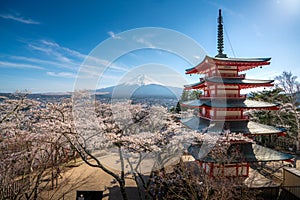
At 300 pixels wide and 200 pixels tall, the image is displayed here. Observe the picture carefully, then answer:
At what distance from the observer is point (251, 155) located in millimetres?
7973

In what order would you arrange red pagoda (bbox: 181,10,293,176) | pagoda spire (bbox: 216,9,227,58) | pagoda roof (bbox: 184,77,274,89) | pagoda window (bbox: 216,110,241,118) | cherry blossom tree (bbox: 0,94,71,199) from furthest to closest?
pagoda spire (bbox: 216,9,227,58), pagoda window (bbox: 216,110,241,118), pagoda roof (bbox: 184,77,274,89), red pagoda (bbox: 181,10,293,176), cherry blossom tree (bbox: 0,94,71,199)

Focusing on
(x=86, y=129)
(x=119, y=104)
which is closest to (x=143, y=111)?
(x=119, y=104)

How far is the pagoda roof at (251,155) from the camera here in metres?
7.63

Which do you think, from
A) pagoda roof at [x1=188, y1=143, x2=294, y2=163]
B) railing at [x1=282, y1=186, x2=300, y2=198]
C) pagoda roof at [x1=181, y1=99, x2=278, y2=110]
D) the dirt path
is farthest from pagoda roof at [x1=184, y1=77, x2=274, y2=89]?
the dirt path

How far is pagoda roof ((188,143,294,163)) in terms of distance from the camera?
300 inches

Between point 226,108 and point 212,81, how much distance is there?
1402 mm

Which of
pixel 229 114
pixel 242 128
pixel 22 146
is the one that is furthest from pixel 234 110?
pixel 22 146

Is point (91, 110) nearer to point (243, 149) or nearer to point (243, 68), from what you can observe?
point (243, 149)

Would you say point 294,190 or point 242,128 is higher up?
point 242,128

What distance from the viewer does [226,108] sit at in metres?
7.98

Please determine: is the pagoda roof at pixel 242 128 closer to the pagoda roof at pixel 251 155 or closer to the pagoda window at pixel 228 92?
the pagoda roof at pixel 251 155

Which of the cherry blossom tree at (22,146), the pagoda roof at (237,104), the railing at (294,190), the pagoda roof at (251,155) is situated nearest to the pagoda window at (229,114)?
the pagoda roof at (237,104)

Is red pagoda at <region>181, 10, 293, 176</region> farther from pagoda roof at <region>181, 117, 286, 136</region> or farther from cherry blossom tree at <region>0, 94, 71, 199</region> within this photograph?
cherry blossom tree at <region>0, 94, 71, 199</region>

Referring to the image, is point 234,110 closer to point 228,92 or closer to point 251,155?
point 228,92
